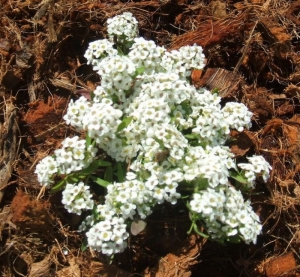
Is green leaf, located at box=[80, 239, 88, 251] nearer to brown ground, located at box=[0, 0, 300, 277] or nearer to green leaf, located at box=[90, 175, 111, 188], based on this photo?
brown ground, located at box=[0, 0, 300, 277]

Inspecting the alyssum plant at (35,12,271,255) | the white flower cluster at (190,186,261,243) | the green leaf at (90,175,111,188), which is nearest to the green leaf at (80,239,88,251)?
the alyssum plant at (35,12,271,255)

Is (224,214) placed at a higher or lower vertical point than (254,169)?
lower

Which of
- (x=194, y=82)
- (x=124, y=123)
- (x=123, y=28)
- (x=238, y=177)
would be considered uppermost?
(x=123, y=28)

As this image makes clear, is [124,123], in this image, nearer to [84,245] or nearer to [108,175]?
[108,175]

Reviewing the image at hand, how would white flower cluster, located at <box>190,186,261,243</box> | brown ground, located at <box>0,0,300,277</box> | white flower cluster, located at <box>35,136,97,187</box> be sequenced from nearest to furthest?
white flower cluster, located at <box>190,186,261,243</box> → white flower cluster, located at <box>35,136,97,187</box> → brown ground, located at <box>0,0,300,277</box>

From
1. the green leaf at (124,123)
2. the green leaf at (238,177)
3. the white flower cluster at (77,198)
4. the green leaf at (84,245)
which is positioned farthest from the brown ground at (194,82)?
the green leaf at (124,123)

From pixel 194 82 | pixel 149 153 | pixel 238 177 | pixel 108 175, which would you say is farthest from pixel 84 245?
pixel 194 82

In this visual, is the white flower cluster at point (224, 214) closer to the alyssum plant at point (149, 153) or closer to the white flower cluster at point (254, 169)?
the alyssum plant at point (149, 153)

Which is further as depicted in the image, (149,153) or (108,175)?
(108,175)
